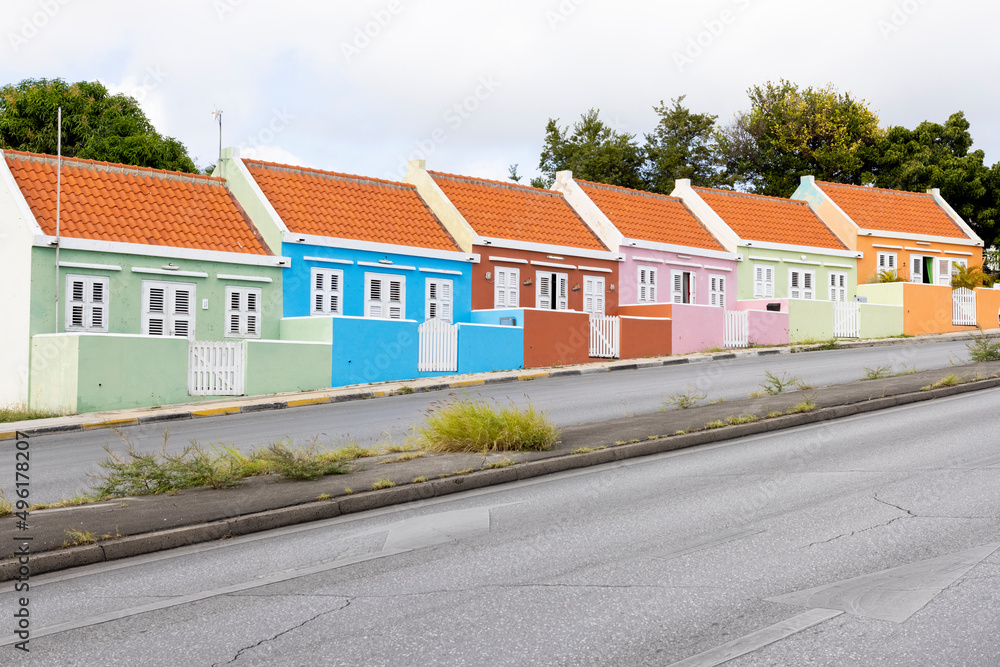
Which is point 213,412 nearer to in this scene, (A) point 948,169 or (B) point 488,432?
(B) point 488,432

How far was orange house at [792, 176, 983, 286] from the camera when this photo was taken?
42.9 m

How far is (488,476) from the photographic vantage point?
34.8ft

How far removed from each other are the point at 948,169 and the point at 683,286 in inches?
901

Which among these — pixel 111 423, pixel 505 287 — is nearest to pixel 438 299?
pixel 505 287

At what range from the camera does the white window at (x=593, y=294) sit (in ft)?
114

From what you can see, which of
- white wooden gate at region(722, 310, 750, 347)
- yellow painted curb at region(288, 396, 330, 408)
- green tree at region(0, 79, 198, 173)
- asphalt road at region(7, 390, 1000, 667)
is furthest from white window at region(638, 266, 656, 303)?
asphalt road at region(7, 390, 1000, 667)

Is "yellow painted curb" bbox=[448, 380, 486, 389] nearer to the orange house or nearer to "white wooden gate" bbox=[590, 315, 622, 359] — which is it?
"white wooden gate" bbox=[590, 315, 622, 359]

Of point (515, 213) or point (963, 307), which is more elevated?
point (515, 213)

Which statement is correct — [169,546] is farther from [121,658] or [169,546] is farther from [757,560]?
[757,560]

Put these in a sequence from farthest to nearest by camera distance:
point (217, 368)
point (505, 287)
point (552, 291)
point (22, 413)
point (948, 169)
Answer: point (948, 169) → point (552, 291) → point (505, 287) → point (217, 368) → point (22, 413)

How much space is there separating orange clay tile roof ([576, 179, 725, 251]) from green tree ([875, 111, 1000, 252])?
18.8 metres

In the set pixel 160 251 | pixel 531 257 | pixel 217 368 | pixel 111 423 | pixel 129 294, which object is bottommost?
pixel 111 423

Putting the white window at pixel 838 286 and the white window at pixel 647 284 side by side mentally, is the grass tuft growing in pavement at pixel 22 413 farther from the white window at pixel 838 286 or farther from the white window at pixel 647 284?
the white window at pixel 838 286

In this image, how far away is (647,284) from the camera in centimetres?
3662
